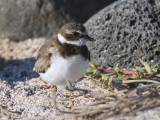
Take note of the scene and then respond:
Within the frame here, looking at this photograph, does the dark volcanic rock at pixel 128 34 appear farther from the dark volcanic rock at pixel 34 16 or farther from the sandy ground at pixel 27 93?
the dark volcanic rock at pixel 34 16

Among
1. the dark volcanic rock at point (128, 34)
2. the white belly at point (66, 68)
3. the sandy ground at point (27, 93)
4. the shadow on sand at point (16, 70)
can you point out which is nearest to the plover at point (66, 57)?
the white belly at point (66, 68)

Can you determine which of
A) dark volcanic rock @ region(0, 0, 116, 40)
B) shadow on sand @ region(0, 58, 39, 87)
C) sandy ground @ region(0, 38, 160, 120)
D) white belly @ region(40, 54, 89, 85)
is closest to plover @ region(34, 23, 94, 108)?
white belly @ region(40, 54, 89, 85)

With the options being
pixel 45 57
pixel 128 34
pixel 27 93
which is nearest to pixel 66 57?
pixel 45 57

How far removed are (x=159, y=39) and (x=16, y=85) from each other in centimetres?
265

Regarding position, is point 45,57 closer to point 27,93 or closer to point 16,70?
point 27,93

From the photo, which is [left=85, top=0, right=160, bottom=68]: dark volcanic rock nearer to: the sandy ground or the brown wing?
the sandy ground

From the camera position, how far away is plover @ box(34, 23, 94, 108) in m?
Result: 3.86

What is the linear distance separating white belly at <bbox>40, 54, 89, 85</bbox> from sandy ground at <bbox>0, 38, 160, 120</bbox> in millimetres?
337

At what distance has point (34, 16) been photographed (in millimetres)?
7668

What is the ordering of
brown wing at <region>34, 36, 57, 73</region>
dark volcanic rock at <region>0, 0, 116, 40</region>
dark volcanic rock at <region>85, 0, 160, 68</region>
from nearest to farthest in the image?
brown wing at <region>34, 36, 57, 73</region> < dark volcanic rock at <region>85, 0, 160, 68</region> < dark volcanic rock at <region>0, 0, 116, 40</region>

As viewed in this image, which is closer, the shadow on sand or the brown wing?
the brown wing

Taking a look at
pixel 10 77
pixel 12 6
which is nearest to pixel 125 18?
pixel 10 77

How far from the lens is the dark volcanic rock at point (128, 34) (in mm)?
5219

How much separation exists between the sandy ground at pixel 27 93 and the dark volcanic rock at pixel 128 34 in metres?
0.74
